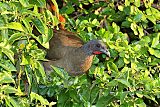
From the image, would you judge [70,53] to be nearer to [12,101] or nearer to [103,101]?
[103,101]

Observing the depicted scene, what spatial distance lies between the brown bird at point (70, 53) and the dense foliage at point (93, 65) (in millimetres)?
75

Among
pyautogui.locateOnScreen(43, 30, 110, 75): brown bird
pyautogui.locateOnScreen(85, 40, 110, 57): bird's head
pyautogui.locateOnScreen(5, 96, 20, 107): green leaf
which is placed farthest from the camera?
pyautogui.locateOnScreen(43, 30, 110, 75): brown bird

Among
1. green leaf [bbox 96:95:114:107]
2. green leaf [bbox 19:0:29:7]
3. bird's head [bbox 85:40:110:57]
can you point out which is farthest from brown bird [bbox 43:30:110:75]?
green leaf [bbox 19:0:29:7]

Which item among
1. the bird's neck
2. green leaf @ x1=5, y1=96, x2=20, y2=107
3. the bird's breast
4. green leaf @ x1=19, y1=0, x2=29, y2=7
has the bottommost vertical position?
the bird's breast

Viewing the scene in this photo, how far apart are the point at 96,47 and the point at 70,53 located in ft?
0.99

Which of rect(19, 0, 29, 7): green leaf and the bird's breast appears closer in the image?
rect(19, 0, 29, 7): green leaf

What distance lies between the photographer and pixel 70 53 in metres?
3.81

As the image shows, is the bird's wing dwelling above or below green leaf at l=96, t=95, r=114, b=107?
above

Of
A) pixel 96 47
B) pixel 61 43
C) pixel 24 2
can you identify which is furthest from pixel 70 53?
pixel 24 2

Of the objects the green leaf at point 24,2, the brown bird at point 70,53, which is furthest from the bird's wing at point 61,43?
the green leaf at point 24,2

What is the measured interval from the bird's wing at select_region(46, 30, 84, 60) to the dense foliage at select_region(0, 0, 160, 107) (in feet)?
0.24

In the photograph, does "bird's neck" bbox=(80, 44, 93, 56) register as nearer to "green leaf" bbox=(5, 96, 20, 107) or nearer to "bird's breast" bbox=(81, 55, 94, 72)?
"bird's breast" bbox=(81, 55, 94, 72)

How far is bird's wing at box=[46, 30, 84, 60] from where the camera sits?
375 cm

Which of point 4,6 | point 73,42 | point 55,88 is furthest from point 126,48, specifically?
point 4,6
